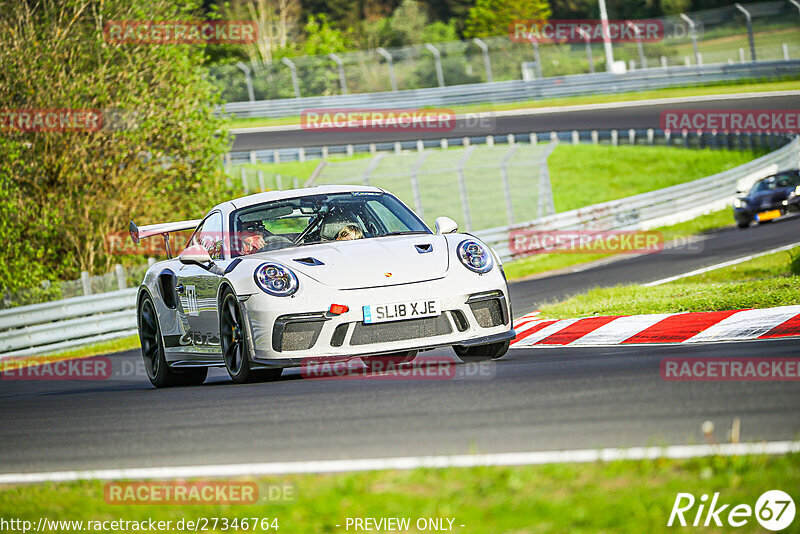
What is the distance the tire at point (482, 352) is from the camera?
8602 mm

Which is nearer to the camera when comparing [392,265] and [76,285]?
[392,265]

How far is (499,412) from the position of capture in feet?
18.7

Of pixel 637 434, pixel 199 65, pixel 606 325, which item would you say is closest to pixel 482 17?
pixel 199 65

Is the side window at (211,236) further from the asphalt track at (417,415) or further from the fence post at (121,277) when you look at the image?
the fence post at (121,277)

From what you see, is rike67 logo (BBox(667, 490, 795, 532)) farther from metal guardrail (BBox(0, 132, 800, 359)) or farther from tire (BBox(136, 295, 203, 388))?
metal guardrail (BBox(0, 132, 800, 359))

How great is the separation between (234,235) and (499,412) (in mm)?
3879

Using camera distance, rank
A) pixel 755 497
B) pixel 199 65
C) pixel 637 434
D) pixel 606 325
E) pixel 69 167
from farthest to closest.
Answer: pixel 199 65, pixel 69 167, pixel 606 325, pixel 637 434, pixel 755 497

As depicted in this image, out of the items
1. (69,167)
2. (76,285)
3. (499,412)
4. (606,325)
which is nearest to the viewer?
(499,412)

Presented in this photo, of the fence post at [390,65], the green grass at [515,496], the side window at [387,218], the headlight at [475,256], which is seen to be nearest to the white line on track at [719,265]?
the side window at [387,218]

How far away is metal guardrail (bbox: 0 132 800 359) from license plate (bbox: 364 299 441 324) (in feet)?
39.9

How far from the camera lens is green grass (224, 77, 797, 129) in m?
42.9

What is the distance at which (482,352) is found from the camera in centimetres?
877

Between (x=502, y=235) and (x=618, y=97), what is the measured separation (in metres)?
23.2

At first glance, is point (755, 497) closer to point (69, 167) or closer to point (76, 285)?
point (76, 285)
